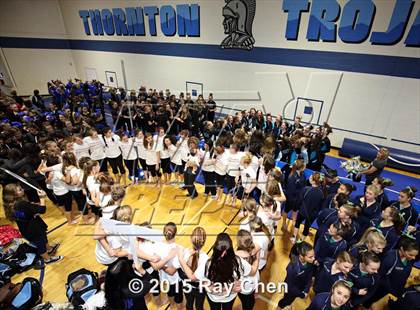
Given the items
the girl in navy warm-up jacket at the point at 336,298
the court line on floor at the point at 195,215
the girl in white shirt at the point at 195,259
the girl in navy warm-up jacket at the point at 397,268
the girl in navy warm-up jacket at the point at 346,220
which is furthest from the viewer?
the court line on floor at the point at 195,215

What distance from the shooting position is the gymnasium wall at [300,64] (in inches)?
261

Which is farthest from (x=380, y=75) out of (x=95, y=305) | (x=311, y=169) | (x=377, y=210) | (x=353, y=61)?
(x=95, y=305)

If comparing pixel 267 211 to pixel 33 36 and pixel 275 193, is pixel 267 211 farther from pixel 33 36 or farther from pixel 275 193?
pixel 33 36

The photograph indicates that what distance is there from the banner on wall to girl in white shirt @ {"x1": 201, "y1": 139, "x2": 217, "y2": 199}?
608 cm

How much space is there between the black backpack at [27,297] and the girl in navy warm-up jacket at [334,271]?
3.58 m

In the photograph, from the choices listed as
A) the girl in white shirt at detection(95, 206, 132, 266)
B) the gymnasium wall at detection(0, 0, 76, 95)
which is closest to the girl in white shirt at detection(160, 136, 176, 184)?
the girl in white shirt at detection(95, 206, 132, 266)

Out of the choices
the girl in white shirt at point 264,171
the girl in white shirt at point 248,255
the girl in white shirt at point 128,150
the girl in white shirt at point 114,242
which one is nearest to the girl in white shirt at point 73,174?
the girl in white shirt at point 128,150

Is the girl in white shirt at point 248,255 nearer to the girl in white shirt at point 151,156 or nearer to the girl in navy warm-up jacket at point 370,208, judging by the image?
the girl in navy warm-up jacket at point 370,208

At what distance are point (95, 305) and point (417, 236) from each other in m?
4.28

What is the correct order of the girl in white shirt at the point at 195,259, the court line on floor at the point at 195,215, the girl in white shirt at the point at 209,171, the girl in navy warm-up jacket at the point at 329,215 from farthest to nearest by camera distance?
the girl in white shirt at the point at 209,171
the court line on floor at the point at 195,215
the girl in navy warm-up jacket at the point at 329,215
the girl in white shirt at the point at 195,259

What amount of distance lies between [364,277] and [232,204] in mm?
2872

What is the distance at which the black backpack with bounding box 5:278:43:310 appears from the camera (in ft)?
8.94

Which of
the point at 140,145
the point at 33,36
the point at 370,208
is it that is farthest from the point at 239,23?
the point at 33,36

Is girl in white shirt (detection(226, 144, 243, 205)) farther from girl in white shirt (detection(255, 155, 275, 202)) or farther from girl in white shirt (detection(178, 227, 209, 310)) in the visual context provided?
girl in white shirt (detection(178, 227, 209, 310))
